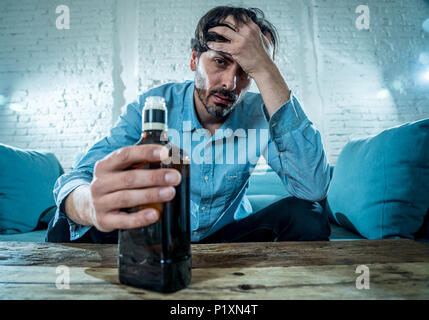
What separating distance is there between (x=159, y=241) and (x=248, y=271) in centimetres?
20

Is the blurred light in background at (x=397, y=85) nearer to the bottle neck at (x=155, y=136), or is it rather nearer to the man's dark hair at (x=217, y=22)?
the man's dark hair at (x=217, y=22)

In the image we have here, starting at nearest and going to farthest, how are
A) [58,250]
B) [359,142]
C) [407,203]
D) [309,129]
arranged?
[58,250], [309,129], [407,203], [359,142]

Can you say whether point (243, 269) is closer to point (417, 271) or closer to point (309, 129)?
point (417, 271)

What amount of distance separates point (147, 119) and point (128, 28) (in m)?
3.01

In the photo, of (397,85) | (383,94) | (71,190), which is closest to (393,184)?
(71,190)

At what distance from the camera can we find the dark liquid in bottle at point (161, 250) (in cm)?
36

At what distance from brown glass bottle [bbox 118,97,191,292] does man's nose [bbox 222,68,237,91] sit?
637mm

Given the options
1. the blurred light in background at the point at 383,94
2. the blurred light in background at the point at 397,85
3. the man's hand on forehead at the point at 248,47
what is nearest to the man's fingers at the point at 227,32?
the man's hand on forehead at the point at 248,47

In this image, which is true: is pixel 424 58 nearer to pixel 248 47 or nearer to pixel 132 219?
pixel 248 47

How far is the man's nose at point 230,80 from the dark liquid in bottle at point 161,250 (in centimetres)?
65

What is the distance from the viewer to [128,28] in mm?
2869

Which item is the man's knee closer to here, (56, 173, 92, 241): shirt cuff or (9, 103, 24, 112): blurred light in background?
(56, 173, 92, 241): shirt cuff

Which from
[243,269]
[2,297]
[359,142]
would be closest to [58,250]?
[2,297]

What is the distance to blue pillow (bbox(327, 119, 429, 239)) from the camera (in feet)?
3.34
